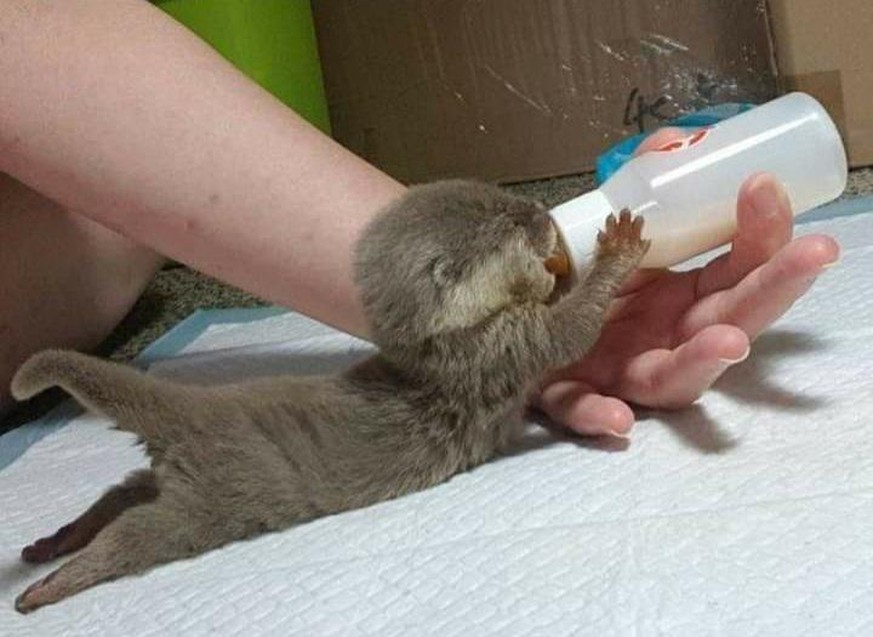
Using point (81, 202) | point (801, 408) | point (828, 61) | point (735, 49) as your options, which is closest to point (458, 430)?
point (801, 408)

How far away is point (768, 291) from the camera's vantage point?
2.69 feet

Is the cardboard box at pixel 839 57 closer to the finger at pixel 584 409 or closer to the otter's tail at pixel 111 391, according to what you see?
the finger at pixel 584 409

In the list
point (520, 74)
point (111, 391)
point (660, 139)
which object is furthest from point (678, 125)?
point (111, 391)

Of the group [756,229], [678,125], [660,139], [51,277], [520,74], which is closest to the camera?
[756,229]

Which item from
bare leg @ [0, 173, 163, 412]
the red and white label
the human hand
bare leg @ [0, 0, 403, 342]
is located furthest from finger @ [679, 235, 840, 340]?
bare leg @ [0, 173, 163, 412]

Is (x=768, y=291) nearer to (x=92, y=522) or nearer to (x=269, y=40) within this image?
(x=92, y=522)

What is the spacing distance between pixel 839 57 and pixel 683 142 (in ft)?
2.27

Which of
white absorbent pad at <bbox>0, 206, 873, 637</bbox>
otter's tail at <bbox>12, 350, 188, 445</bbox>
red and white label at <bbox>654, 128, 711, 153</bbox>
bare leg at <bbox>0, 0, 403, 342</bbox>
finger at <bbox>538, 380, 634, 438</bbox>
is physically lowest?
white absorbent pad at <bbox>0, 206, 873, 637</bbox>

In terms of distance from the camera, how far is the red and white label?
891 millimetres

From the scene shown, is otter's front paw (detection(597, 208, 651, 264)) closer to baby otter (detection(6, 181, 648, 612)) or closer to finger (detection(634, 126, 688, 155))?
baby otter (detection(6, 181, 648, 612))

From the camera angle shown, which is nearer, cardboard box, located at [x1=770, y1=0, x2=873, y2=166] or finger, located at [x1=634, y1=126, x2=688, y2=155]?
finger, located at [x1=634, y1=126, x2=688, y2=155]

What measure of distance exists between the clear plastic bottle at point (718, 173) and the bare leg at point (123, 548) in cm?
32

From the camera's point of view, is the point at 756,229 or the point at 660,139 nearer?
the point at 756,229

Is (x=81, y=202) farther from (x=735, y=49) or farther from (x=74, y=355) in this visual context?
(x=735, y=49)
